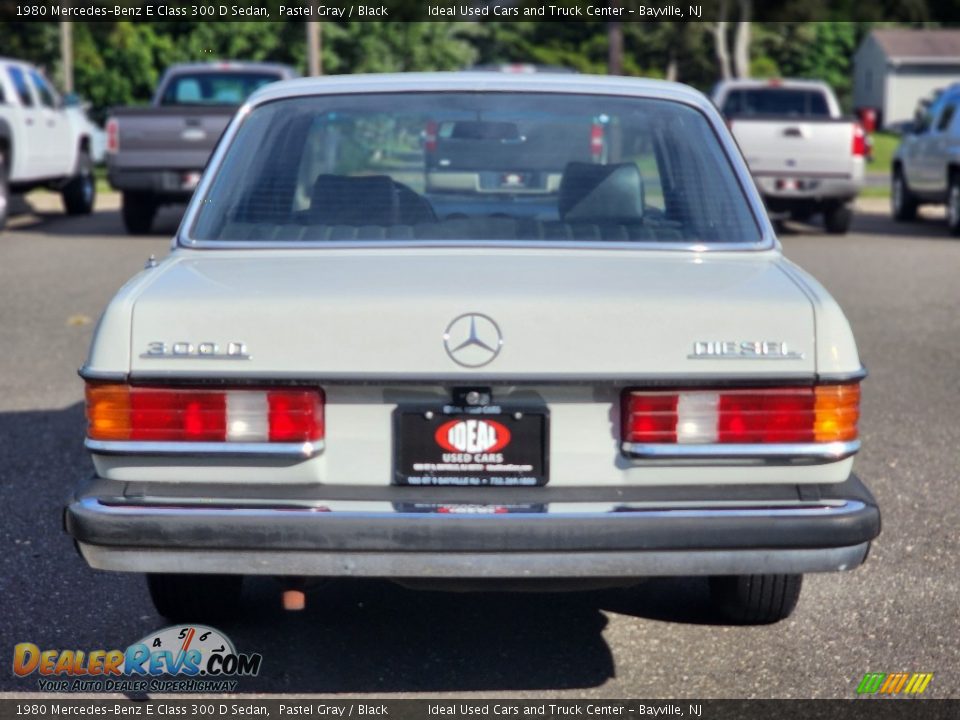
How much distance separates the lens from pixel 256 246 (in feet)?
14.6

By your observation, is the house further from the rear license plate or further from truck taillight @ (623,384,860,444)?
the rear license plate

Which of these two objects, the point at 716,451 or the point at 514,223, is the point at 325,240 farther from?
the point at 716,451

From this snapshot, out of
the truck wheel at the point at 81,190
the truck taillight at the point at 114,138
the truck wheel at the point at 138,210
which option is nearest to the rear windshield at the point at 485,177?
the truck taillight at the point at 114,138

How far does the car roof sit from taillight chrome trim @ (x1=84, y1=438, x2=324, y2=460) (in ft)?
5.02

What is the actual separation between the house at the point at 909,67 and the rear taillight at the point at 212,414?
73.6 metres

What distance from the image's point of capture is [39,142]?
19484 millimetres

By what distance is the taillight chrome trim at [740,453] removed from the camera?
381cm

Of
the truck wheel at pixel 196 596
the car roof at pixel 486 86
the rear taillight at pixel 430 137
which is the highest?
the car roof at pixel 486 86

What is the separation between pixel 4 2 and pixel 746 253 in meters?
37.6

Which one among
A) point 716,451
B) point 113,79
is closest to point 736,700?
point 716,451

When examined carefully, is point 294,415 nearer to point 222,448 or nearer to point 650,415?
point 222,448

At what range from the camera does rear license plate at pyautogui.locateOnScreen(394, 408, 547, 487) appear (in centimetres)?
381

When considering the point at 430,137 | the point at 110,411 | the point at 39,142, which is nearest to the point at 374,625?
the point at 110,411

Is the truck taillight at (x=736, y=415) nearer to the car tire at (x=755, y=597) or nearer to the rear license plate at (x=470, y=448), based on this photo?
the rear license plate at (x=470, y=448)
